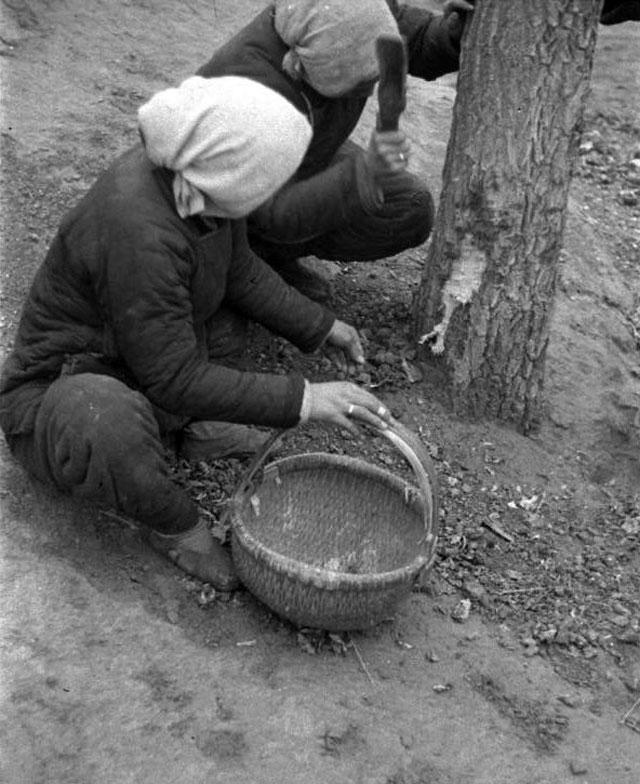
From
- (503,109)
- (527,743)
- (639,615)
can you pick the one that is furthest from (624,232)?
(527,743)

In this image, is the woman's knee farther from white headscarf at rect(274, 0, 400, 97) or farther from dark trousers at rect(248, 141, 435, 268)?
white headscarf at rect(274, 0, 400, 97)

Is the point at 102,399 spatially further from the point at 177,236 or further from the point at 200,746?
the point at 200,746

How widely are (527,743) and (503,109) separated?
1.93m

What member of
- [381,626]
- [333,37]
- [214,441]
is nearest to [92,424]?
[214,441]

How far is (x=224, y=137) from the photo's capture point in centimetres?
279

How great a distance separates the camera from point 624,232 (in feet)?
19.6

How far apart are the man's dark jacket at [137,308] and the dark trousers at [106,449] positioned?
0.31 feet

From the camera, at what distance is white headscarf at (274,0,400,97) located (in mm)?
3582

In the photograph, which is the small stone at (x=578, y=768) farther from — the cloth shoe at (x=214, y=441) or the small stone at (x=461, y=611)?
the cloth shoe at (x=214, y=441)

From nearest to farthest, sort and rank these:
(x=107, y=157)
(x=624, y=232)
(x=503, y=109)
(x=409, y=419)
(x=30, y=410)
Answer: (x=30, y=410) → (x=503, y=109) → (x=409, y=419) → (x=107, y=157) → (x=624, y=232)

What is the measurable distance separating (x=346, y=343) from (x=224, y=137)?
4.13 feet

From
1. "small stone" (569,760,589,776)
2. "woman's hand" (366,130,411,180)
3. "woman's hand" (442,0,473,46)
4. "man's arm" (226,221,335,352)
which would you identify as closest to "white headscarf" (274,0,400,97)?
"woman's hand" (442,0,473,46)

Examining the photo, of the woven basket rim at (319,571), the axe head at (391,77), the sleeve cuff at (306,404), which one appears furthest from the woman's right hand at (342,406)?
the axe head at (391,77)

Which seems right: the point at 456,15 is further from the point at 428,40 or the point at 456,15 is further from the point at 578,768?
the point at 578,768
